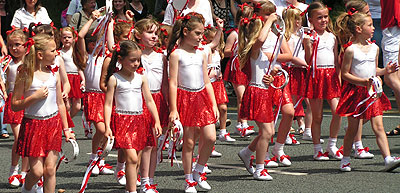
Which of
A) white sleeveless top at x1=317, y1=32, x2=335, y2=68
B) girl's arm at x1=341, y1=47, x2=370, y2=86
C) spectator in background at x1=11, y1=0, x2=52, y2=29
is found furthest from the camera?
spectator in background at x1=11, y1=0, x2=52, y2=29

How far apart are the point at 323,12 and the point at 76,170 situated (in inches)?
133

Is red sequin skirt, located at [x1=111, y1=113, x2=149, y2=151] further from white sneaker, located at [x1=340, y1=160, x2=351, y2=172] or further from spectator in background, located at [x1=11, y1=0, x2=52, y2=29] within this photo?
spectator in background, located at [x1=11, y1=0, x2=52, y2=29]

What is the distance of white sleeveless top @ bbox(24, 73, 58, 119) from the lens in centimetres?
680

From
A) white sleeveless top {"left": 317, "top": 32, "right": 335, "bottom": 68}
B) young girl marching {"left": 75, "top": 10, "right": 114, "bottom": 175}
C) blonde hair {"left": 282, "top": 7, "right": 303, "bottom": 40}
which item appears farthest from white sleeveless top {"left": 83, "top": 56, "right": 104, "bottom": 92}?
white sleeveless top {"left": 317, "top": 32, "right": 335, "bottom": 68}

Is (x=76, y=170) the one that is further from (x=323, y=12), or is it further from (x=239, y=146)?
(x=323, y=12)

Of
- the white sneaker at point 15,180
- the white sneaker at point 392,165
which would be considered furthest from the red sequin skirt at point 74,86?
the white sneaker at point 392,165

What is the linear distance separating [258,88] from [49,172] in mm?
2447

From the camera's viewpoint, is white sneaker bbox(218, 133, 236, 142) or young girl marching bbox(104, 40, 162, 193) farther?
white sneaker bbox(218, 133, 236, 142)

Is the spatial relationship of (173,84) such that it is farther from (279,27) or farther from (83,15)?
(83,15)

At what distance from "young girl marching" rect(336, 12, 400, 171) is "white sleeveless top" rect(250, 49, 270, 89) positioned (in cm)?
93

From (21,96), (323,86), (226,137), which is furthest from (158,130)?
(226,137)

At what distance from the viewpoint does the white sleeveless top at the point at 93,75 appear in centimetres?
880

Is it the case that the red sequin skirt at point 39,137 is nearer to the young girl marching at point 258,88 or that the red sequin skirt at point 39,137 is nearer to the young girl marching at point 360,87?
the young girl marching at point 258,88

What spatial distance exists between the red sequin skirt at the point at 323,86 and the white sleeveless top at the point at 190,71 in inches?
91.3
